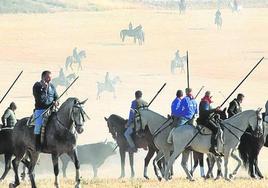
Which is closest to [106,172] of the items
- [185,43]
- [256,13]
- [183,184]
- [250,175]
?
[250,175]

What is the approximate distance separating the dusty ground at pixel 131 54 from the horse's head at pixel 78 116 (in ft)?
30.3

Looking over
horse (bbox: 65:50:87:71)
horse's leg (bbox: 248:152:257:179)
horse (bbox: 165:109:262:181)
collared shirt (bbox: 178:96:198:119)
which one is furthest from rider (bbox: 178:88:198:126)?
horse (bbox: 65:50:87:71)

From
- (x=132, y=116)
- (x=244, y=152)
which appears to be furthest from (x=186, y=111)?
(x=132, y=116)

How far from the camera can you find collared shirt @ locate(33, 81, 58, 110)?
66.7 ft

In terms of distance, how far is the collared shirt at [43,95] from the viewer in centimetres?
2034

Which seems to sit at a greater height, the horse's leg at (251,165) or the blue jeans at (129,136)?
the blue jeans at (129,136)

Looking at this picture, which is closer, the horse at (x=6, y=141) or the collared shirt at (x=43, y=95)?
the collared shirt at (x=43, y=95)

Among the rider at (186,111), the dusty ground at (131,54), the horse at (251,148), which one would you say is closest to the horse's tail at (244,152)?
the horse at (251,148)

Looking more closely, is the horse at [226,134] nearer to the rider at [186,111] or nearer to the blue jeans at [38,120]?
the rider at [186,111]

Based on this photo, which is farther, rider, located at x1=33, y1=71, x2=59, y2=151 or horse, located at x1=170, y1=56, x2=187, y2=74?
→ horse, located at x1=170, y1=56, x2=187, y2=74

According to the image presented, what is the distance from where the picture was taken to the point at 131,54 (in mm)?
75000

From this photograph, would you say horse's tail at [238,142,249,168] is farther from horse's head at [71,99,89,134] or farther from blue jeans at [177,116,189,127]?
horse's head at [71,99,89,134]

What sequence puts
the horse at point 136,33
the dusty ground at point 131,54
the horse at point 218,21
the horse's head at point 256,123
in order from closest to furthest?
the horse's head at point 256,123, the dusty ground at point 131,54, the horse at point 136,33, the horse at point 218,21

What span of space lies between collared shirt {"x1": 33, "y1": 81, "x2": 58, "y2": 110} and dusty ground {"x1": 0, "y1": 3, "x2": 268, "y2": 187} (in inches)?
344
